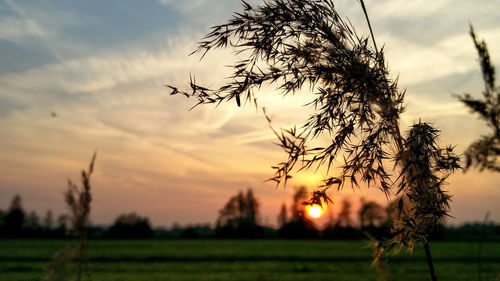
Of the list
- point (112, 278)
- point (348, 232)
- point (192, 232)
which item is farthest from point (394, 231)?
point (192, 232)

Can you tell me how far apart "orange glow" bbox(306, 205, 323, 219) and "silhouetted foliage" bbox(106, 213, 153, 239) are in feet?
191

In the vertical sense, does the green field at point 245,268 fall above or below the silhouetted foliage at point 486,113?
below

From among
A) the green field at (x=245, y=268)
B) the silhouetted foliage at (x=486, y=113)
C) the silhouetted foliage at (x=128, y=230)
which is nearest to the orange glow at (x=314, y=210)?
the silhouetted foliage at (x=486, y=113)

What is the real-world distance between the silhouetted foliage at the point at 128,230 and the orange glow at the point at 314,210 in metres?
58.1

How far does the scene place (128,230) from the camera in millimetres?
62125

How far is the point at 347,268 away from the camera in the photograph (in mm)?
23484

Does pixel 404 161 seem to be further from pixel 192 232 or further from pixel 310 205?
pixel 192 232

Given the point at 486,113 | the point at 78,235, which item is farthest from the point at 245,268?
the point at 486,113

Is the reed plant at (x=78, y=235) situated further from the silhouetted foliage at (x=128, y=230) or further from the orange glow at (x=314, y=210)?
the silhouetted foliage at (x=128, y=230)

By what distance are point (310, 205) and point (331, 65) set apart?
38.9 inches

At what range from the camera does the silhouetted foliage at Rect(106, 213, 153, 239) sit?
5900cm

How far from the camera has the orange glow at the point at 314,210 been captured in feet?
8.72

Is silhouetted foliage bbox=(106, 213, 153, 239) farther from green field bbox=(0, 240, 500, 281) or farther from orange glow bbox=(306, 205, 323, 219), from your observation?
orange glow bbox=(306, 205, 323, 219)

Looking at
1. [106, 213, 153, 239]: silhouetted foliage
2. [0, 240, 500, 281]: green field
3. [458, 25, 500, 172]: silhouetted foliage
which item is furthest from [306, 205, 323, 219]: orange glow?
[106, 213, 153, 239]: silhouetted foliage
